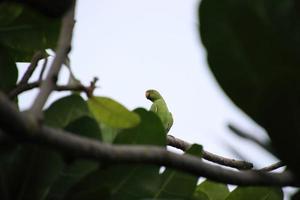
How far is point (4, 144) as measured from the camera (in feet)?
2.64

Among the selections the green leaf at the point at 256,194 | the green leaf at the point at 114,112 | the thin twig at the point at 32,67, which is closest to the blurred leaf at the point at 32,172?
the green leaf at the point at 114,112

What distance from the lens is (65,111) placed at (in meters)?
0.99

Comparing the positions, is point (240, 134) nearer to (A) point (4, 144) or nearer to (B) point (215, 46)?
(B) point (215, 46)

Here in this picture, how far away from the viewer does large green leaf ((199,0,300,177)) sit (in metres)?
0.68

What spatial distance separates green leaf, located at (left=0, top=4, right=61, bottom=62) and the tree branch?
0.49 meters

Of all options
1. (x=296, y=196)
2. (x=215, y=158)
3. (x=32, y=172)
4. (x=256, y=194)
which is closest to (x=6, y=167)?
(x=32, y=172)

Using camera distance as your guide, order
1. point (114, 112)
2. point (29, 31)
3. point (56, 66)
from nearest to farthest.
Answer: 1. point (56, 66)
2. point (114, 112)
3. point (29, 31)

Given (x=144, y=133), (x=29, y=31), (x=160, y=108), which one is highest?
(x=29, y=31)

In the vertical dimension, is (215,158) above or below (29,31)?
below

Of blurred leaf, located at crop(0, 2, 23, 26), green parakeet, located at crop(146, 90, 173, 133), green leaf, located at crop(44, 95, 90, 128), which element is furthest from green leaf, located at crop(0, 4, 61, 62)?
green parakeet, located at crop(146, 90, 173, 133)

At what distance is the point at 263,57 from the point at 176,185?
1.37 ft

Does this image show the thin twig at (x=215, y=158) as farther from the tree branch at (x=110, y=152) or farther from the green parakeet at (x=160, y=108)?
the tree branch at (x=110, y=152)

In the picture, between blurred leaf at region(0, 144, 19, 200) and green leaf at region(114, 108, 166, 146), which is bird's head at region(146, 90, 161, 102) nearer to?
green leaf at region(114, 108, 166, 146)

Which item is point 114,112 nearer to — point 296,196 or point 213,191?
point 296,196
